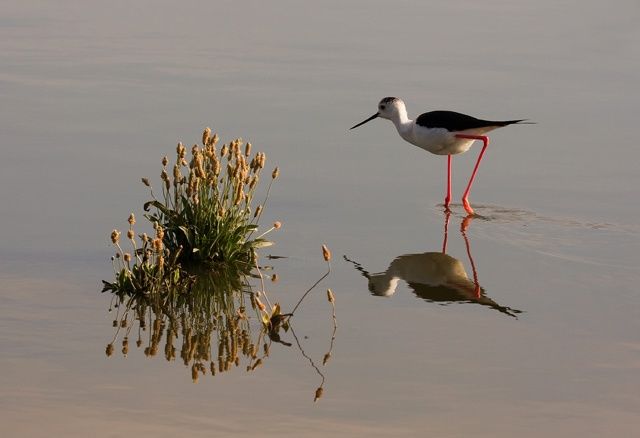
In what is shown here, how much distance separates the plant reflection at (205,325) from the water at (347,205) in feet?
0.43

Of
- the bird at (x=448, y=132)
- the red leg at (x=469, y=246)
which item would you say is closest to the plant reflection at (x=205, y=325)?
the red leg at (x=469, y=246)

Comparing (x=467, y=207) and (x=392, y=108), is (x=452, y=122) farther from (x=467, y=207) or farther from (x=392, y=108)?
(x=392, y=108)

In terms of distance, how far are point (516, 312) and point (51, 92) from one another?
307 inches

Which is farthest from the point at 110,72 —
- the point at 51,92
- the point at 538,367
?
the point at 538,367

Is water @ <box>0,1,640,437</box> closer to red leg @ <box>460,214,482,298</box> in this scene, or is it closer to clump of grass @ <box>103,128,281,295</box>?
red leg @ <box>460,214,482,298</box>

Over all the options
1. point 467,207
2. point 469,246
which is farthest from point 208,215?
point 467,207

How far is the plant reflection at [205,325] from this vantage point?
7.17 m

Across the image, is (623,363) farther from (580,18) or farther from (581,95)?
(580,18)

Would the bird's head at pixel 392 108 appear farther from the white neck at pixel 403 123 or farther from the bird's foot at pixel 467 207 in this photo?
the bird's foot at pixel 467 207

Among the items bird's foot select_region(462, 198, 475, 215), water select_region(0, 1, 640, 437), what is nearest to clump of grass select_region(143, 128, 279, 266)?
water select_region(0, 1, 640, 437)

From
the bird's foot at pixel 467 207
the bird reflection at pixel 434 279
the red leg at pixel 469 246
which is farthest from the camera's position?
the bird's foot at pixel 467 207

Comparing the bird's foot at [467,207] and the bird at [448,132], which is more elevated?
the bird at [448,132]

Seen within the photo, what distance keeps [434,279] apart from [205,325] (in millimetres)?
2065

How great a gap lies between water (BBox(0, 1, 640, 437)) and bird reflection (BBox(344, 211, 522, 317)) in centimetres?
6
